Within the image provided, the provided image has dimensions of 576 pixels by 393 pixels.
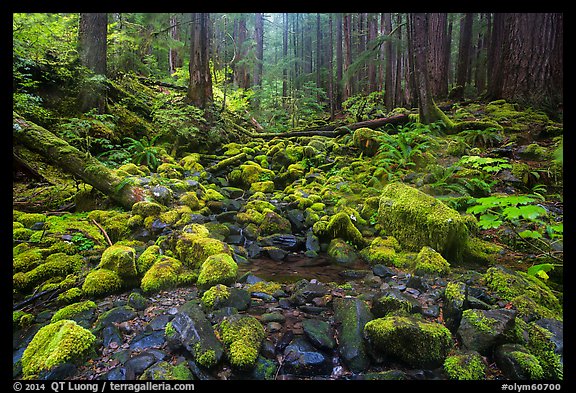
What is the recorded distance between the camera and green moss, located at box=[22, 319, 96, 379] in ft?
6.91

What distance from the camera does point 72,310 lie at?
281 cm

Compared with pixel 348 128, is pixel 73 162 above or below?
below

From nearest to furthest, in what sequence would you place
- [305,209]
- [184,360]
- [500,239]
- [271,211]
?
1. [184,360]
2. [500,239]
3. [271,211]
4. [305,209]

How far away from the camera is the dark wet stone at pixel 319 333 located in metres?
2.47

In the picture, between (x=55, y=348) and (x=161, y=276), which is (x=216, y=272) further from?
(x=55, y=348)

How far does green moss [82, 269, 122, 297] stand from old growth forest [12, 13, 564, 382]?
17mm

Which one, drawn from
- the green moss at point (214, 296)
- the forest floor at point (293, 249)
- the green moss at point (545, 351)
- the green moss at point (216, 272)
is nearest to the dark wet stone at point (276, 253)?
the forest floor at point (293, 249)

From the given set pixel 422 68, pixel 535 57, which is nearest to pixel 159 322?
pixel 422 68

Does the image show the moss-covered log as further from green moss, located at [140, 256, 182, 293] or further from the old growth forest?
green moss, located at [140, 256, 182, 293]

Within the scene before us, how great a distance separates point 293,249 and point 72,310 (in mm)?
3208

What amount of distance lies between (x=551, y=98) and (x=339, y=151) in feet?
19.3
